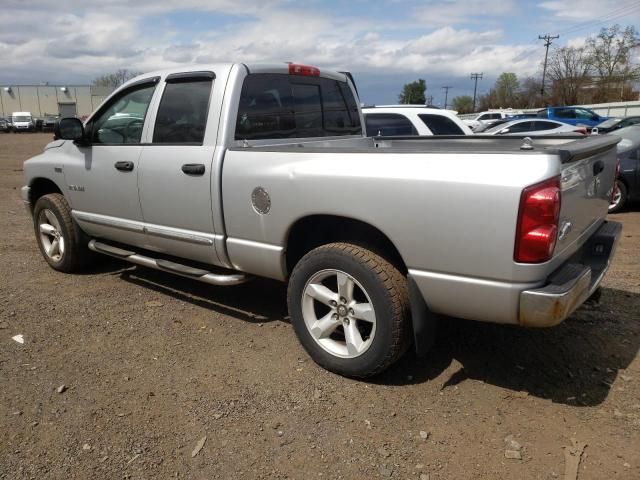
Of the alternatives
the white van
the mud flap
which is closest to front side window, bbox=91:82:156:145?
the mud flap

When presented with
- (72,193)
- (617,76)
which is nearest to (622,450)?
(72,193)

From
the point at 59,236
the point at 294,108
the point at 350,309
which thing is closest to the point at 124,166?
the point at 294,108

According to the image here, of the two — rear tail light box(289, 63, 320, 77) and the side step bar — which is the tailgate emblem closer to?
the side step bar

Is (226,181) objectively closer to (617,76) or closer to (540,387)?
(540,387)

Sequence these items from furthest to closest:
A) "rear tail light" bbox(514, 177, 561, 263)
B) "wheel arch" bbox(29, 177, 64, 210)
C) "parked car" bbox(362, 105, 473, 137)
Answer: "parked car" bbox(362, 105, 473, 137) → "wheel arch" bbox(29, 177, 64, 210) → "rear tail light" bbox(514, 177, 561, 263)

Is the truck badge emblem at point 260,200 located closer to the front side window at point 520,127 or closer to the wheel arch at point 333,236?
the wheel arch at point 333,236

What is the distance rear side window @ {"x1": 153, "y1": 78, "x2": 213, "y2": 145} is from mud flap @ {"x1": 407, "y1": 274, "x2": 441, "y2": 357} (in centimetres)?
192

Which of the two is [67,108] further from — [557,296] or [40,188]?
[557,296]

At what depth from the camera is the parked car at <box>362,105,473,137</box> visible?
27.3ft

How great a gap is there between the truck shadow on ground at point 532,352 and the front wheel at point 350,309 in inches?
11.5

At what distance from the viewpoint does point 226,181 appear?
3.69m

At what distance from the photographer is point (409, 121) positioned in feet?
Answer: 27.3

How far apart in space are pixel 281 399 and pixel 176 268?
155cm

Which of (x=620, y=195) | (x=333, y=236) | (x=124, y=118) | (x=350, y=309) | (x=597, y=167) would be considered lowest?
(x=620, y=195)
